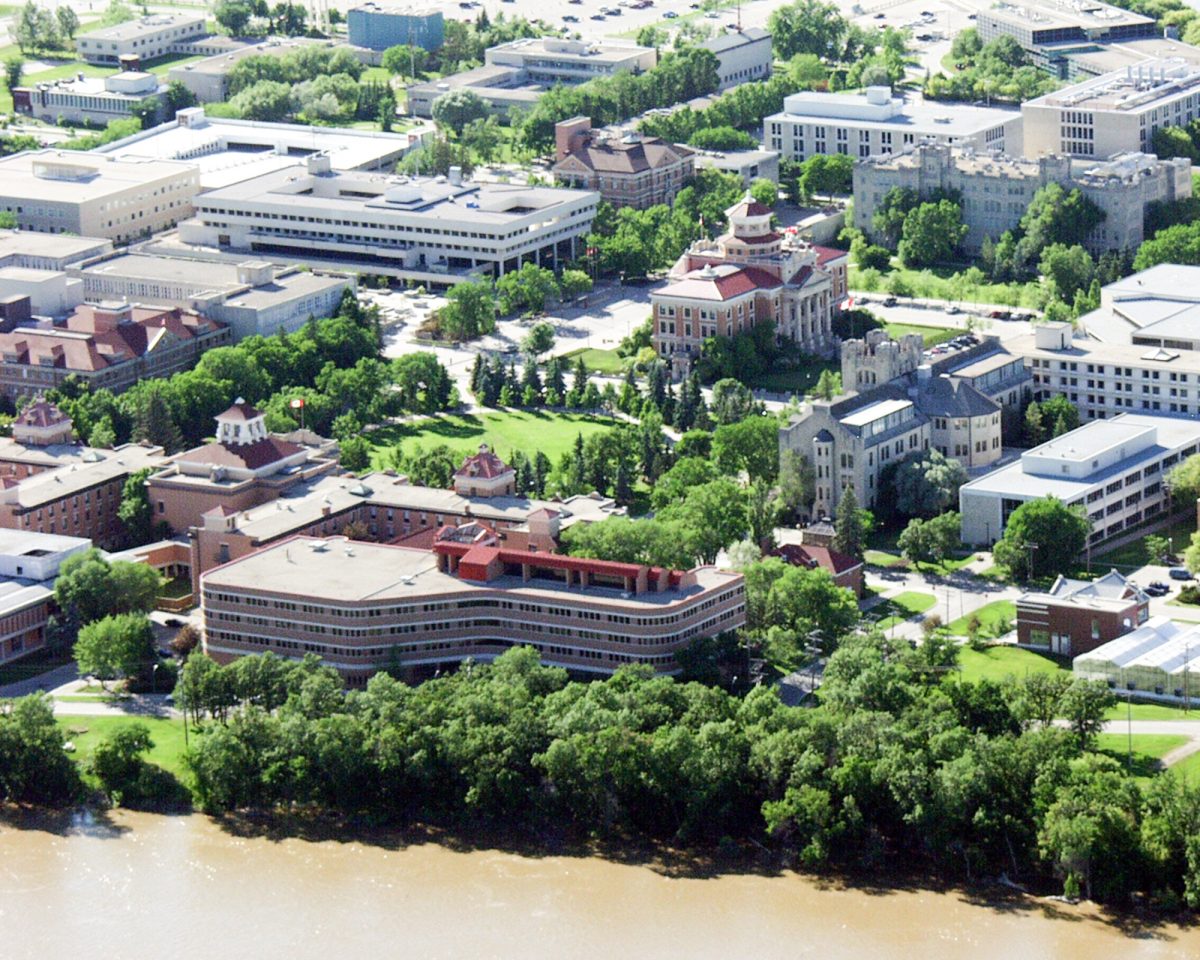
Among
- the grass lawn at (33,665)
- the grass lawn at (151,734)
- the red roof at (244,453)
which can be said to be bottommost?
the grass lawn at (33,665)

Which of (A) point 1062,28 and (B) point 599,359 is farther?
(A) point 1062,28

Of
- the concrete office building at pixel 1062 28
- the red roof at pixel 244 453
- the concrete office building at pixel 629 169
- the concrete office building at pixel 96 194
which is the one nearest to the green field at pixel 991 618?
the red roof at pixel 244 453

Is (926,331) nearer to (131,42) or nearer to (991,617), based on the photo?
(991,617)

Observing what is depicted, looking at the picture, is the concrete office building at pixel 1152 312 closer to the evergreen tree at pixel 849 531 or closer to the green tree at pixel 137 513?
the evergreen tree at pixel 849 531

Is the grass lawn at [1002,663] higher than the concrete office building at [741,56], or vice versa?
the concrete office building at [741,56]

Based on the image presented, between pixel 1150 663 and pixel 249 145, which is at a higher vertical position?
pixel 249 145

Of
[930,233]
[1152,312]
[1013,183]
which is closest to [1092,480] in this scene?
[1152,312]
